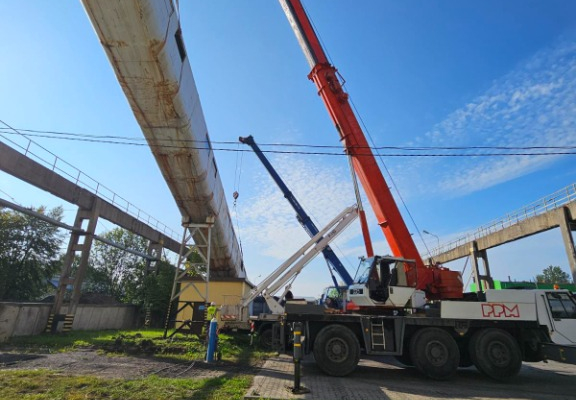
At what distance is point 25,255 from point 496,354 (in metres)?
36.4

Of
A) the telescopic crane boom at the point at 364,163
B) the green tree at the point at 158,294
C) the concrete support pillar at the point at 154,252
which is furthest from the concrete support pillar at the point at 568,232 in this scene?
the concrete support pillar at the point at 154,252

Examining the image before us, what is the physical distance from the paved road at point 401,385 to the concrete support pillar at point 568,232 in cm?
848

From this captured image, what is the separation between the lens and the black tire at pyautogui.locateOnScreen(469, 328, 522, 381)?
889 cm

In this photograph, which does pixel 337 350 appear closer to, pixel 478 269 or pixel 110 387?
pixel 110 387

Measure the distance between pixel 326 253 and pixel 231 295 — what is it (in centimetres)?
903

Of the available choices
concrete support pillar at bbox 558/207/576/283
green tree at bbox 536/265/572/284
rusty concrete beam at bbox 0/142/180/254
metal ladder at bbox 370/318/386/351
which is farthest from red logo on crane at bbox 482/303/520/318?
green tree at bbox 536/265/572/284

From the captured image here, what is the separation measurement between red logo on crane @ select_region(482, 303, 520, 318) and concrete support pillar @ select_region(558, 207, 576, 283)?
10.9 m

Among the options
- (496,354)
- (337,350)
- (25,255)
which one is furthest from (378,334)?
(25,255)

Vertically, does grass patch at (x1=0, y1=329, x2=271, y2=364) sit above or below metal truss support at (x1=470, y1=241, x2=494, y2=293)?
below

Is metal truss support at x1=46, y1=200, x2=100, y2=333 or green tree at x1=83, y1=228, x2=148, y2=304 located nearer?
metal truss support at x1=46, y1=200, x2=100, y2=333

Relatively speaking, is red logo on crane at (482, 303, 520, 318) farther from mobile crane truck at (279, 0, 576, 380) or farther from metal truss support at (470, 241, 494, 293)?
metal truss support at (470, 241, 494, 293)

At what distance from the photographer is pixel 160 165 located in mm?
11195

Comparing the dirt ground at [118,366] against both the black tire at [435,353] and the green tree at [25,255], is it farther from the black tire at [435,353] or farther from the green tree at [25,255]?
the green tree at [25,255]

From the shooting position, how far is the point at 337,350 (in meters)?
9.09
